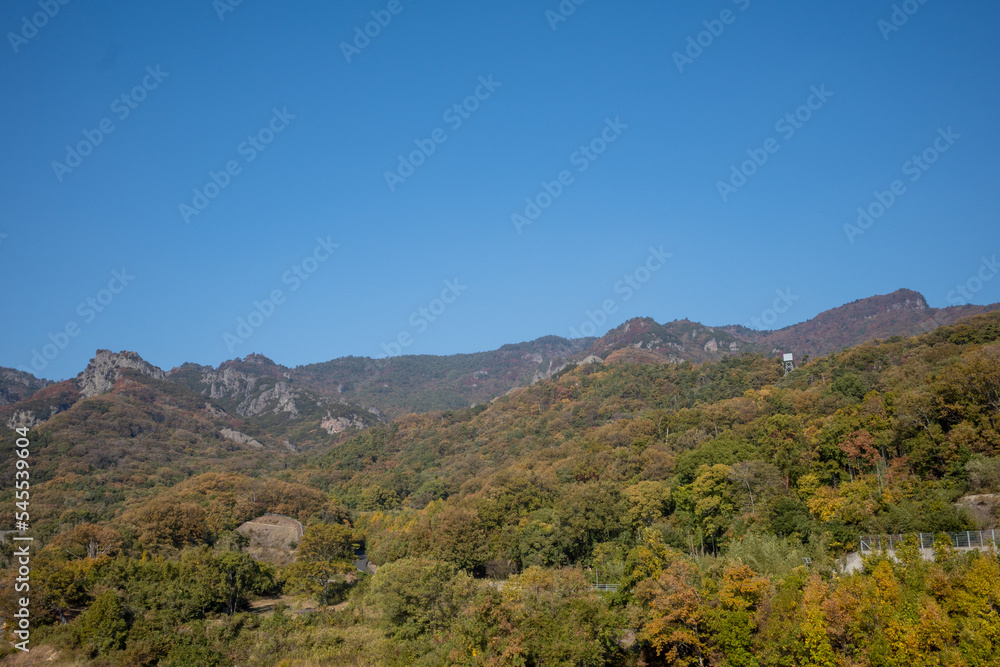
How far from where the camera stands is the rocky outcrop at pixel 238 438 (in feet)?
496

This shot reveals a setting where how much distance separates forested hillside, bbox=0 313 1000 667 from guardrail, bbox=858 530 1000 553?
2.16 feet

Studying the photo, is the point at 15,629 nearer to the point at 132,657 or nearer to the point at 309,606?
the point at 132,657

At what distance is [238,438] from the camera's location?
15362 centimetres

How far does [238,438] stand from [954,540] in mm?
150508

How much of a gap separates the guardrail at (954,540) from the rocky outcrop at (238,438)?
14180 centimetres

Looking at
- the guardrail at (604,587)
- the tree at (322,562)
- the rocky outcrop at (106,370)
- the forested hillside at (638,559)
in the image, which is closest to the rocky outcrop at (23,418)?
the rocky outcrop at (106,370)

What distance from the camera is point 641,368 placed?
11944 cm

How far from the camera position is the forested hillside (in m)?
23.2

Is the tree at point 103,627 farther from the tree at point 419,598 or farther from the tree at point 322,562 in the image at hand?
the tree at point 419,598

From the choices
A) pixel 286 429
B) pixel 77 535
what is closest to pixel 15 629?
pixel 77 535

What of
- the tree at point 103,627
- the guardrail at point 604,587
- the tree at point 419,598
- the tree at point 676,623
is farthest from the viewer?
the guardrail at point 604,587

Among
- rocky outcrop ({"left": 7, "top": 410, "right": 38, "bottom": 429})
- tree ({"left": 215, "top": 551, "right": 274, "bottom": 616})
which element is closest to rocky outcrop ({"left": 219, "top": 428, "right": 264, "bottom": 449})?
rocky outcrop ({"left": 7, "top": 410, "right": 38, "bottom": 429})

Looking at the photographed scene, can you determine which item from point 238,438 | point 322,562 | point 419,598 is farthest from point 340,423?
point 419,598

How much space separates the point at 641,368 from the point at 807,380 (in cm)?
4719
